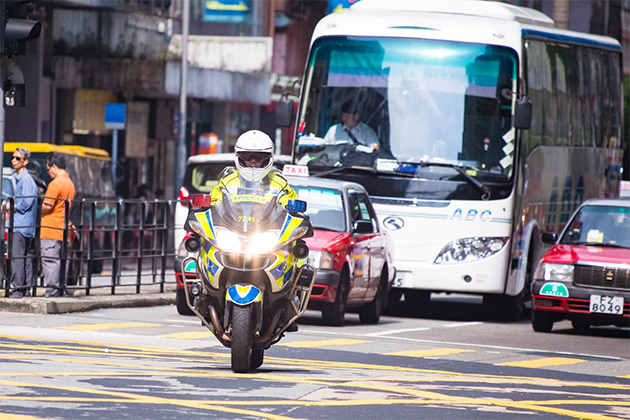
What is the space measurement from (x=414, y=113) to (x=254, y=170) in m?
8.53

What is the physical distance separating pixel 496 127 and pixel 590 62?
4.83 meters

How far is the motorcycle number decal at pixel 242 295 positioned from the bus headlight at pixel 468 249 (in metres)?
8.65

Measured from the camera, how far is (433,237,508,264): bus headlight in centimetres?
1877

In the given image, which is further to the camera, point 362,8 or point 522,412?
point 362,8

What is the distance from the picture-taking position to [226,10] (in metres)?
45.7

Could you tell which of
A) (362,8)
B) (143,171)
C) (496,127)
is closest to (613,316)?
(496,127)

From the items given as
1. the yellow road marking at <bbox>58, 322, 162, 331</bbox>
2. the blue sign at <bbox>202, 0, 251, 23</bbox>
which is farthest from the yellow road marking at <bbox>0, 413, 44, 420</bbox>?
the blue sign at <bbox>202, 0, 251, 23</bbox>

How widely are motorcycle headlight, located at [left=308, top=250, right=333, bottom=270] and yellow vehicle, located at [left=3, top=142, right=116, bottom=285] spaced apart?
3.29 metres

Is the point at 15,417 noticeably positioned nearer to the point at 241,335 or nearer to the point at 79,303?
the point at 241,335

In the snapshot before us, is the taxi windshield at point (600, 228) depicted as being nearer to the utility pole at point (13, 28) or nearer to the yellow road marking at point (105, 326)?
the yellow road marking at point (105, 326)

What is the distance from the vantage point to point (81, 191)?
83.8 feet

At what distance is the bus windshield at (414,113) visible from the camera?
1883cm

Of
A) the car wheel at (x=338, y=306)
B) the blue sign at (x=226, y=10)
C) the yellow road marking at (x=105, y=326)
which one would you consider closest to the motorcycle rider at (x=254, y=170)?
the yellow road marking at (x=105, y=326)

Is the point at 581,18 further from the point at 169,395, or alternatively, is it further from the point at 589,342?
the point at 169,395
